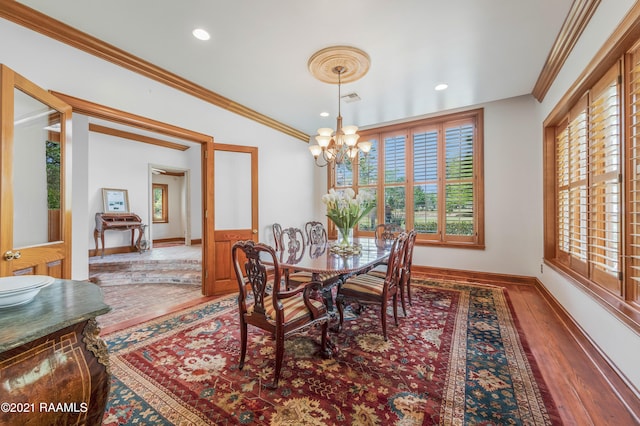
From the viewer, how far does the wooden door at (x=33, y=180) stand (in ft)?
5.68

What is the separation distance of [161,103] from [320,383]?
350cm

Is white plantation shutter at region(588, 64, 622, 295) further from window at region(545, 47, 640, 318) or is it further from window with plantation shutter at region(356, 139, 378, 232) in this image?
window with plantation shutter at region(356, 139, 378, 232)

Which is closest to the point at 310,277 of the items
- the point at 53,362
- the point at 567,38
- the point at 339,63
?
the point at 53,362

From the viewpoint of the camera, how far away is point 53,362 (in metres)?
0.93

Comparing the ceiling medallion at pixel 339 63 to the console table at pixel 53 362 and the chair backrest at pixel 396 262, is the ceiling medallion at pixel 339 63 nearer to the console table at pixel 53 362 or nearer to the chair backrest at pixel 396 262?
the chair backrest at pixel 396 262

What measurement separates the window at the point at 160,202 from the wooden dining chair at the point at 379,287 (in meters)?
7.91

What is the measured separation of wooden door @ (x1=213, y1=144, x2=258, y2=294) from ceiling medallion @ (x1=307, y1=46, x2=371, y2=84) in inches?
67.7

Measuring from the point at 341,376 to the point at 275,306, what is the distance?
2.30ft

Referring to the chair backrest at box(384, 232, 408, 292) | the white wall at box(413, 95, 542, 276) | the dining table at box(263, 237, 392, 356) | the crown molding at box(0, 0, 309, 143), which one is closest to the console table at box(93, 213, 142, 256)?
the crown molding at box(0, 0, 309, 143)

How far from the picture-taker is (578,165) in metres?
2.71

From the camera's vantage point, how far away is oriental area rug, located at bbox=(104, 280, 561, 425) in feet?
4.96

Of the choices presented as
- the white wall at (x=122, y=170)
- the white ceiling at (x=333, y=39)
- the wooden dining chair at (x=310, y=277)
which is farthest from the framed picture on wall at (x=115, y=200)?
the wooden dining chair at (x=310, y=277)

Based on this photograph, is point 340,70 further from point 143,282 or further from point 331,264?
point 143,282

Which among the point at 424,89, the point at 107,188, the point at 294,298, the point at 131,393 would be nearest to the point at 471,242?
the point at 424,89
